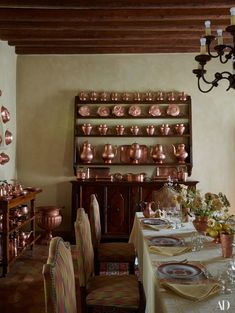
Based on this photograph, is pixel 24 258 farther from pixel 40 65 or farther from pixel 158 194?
pixel 40 65

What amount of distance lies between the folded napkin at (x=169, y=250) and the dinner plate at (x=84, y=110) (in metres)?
3.57

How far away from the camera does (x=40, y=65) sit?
18.4ft

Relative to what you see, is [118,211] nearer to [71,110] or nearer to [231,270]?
[71,110]

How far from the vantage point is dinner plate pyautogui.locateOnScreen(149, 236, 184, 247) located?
2.34 m

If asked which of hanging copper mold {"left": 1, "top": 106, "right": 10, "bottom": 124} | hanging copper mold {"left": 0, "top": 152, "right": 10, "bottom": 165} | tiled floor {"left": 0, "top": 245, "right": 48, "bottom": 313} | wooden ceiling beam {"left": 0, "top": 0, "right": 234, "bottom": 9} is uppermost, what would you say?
wooden ceiling beam {"left": 0, "top": 0, "right": 234, "bottom": 9}

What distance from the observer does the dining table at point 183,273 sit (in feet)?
4.54

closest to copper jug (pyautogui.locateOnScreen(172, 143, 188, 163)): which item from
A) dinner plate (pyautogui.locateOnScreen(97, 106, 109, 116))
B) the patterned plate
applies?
the patterned plate

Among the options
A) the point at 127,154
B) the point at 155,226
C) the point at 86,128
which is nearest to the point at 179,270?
the point at 155,226

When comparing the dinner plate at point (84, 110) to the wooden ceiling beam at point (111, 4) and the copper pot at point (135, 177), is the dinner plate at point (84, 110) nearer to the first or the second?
the copper pot at point (135, 177)

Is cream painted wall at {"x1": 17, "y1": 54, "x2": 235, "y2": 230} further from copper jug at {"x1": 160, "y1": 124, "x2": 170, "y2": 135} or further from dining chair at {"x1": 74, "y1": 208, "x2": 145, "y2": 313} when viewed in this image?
dining chair at {"x1": 74, "y1": 208, "x2": 145, "y2": 313}

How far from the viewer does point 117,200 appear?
514cm

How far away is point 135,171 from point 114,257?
8.60 ft

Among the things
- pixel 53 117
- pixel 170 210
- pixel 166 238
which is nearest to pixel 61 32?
pixel 53 117

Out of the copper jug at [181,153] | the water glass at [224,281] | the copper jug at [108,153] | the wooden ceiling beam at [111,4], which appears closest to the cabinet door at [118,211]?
the copper jug at [108,153]
